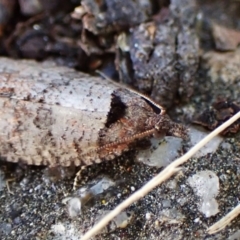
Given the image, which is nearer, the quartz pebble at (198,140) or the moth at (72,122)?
the moth at (72,122)

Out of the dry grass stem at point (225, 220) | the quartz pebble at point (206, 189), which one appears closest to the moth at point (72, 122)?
the quartz pebble at point (206, 189)

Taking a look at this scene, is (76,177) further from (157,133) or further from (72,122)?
(157,133)

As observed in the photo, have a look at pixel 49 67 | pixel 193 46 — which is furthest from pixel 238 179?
pixel 49 67

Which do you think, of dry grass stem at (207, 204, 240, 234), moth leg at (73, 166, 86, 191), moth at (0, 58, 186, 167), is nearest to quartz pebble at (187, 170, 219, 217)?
dry grass stem at (207, 204, 240, 234)

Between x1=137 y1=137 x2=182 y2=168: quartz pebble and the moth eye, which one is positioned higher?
the moth eye

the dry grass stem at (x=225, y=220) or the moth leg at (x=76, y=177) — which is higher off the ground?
the dry grass stem at (x=225, y=220)

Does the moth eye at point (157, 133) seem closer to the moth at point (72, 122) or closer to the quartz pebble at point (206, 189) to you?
the moth at point (72, 122)

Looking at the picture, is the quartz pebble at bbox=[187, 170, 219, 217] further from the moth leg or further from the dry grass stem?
the moth leg

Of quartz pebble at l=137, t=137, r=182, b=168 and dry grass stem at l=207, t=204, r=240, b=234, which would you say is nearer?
dry grass stem at l=207, t=204, r=240, b=234
